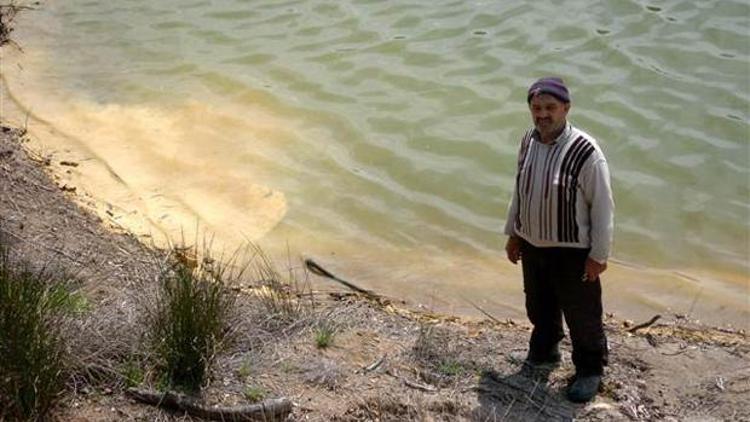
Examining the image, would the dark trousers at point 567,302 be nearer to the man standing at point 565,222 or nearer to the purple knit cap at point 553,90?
the man standing at point 565,222

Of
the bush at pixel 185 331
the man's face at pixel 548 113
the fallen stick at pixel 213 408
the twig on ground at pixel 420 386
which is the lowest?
the twig on ground at pixel 420 386

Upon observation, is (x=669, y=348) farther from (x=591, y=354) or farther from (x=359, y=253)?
(x=359, y=253)

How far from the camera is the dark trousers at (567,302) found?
4.60 m

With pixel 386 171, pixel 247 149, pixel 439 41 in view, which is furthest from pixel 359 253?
pixel 439 41

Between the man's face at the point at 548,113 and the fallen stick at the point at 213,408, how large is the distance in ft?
5.20

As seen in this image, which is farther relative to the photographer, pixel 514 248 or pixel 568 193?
pixel 514 248

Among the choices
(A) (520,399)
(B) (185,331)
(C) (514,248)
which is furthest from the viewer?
(C) (514,248)

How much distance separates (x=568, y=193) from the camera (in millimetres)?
4441

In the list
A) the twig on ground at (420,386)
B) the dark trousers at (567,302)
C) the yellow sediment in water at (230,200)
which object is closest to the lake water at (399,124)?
the yellow sediment in water at (230,200)

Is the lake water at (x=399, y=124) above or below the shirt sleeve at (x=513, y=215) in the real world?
below

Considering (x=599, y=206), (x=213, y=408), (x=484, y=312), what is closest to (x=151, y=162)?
(x=484, y=312)

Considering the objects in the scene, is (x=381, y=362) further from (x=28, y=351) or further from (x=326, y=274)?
(x=326, y=274)

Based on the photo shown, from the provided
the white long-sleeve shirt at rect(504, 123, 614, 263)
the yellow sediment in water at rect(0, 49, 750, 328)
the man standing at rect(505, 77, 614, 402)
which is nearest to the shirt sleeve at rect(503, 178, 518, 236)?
the man standing at rect(505, 77, 614, 402)

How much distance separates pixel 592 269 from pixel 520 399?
2.27ft
